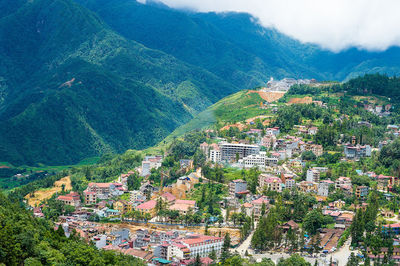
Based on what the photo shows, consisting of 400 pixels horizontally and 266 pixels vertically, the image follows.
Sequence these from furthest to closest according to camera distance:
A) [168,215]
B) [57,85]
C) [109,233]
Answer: [57,85] → [168,215] → [109,233]

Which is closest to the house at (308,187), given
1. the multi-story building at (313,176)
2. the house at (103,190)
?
the multi-story building at (313,176)

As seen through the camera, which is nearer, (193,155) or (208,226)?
(208,226)

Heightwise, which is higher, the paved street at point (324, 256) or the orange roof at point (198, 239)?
the orange roof at point (198, 239)

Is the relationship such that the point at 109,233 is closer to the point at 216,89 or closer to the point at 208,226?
the point at 208,226

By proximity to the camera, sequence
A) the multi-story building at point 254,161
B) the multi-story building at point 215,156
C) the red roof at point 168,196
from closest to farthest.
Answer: the red roof at point 168,196 → the multi-story building at point 254,161 → the multi-story building at point 215,156

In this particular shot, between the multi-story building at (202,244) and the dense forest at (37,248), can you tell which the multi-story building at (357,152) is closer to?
the multi-story building at (202,244)

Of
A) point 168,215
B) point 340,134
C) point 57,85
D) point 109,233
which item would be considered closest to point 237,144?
point 340,134

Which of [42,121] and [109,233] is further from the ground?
[42,121]

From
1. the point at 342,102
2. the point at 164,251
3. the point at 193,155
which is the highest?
the point at 342,102
